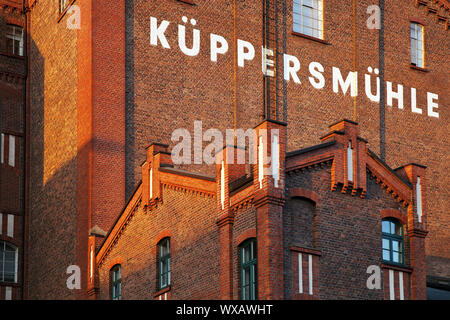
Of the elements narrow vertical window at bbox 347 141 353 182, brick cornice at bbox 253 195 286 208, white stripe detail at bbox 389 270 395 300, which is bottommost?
white stripe detail at bbox 389 270 395 300

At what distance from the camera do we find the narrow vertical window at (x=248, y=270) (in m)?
24.0

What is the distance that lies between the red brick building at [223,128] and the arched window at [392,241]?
0.65 ft

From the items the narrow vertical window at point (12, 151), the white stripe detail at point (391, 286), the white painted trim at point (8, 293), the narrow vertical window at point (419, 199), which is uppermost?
the narrow vertical window at point (12, 151)

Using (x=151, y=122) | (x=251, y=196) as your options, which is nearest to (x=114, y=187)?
(x=151, y=122)

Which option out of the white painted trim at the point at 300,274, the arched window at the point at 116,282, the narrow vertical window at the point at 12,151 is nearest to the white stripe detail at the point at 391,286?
the white painted trim at the point at 300,274

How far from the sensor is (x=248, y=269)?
24.2 meters

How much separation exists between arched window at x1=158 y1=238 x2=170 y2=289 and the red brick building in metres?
0.30

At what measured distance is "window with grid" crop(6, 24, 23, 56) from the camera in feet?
123

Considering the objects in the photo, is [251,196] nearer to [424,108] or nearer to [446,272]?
[446,272]

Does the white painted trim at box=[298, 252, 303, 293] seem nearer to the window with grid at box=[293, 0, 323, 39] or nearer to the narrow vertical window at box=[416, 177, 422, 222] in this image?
the narrow vertical window at box=[416, 177, 422, 222]

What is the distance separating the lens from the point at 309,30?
3784 cm

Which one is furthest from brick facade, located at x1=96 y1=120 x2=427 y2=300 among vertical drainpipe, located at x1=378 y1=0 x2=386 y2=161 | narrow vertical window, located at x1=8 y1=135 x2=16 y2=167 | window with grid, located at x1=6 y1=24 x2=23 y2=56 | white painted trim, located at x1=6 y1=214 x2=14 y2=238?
window with grid, located at x1=6 y1=24 x2=23 y2=56

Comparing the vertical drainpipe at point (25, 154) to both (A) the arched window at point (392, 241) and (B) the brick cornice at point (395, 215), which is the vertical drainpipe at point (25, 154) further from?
(B) the brick cornice at point (395, 215)
